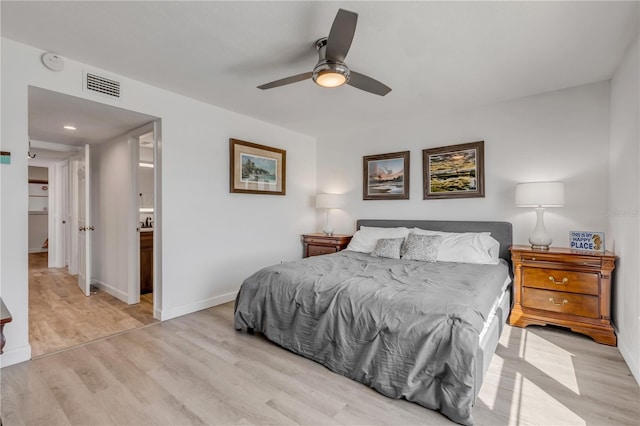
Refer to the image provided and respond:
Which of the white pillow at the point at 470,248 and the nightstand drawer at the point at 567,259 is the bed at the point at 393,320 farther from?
the nightstand drawer at the point at 567,259

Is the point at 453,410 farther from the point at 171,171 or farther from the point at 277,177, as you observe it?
the point at 277,177

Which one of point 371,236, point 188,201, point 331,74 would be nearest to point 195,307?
point 188,201

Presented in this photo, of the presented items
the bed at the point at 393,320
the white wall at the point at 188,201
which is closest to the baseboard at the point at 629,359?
the bed at the point at 393,320

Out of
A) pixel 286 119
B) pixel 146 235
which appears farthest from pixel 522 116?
pixel 146 235

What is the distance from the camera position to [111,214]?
434 cm

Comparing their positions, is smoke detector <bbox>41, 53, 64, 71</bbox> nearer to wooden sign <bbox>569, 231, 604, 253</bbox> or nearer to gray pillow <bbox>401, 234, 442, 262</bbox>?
gray pillow <bbox>401, 234, 442, 262</bbox>

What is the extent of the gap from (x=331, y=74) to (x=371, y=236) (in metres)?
2.40

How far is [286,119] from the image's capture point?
4.32 m

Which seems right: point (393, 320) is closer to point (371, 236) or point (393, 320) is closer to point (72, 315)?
point (371, 236)

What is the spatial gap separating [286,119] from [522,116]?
116 inches

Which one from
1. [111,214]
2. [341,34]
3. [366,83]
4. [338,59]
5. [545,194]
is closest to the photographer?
[341,34]

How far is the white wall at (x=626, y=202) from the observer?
2238mm

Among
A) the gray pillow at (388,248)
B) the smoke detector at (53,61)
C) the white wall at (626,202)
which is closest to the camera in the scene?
the white wall at (626,202)

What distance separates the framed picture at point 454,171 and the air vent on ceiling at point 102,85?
12.0ft
